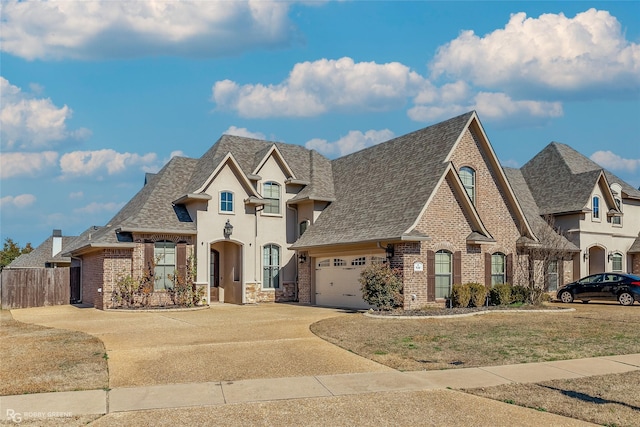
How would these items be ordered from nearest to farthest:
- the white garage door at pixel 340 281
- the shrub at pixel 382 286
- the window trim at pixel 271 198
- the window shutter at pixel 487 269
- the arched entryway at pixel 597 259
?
the shrub at pixel 382 286 → the white garage door at pixel 340 281 → the window shutter at pixel 487 269 → the window trim at pixel 271 198 → the arched entryway at pixel 597 259

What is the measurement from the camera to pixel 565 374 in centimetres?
998

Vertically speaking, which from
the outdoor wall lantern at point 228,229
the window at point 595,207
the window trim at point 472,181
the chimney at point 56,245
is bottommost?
the chimney at point 56,245

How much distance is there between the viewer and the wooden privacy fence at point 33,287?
2722 centimetres

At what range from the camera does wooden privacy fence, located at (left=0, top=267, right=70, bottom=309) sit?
27.2 m

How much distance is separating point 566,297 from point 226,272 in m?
16.3

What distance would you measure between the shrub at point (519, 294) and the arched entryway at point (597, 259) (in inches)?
Answer: 427

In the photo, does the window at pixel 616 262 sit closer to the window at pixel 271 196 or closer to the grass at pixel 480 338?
the grass at pixel 480 338

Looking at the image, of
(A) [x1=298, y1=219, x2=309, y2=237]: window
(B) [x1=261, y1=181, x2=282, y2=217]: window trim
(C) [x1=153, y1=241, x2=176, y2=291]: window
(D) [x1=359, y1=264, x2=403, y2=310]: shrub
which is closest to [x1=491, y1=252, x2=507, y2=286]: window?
(D) [x1=359, y1=264, x2=403, y2=310]: shrub

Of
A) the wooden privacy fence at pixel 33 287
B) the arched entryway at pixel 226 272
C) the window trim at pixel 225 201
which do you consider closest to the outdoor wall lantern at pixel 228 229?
the window trim at pixel 225 201

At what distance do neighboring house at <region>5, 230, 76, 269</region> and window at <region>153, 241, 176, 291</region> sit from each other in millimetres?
16088

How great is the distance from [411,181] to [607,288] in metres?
10.2

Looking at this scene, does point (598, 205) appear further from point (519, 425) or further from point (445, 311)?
point (519, 425)

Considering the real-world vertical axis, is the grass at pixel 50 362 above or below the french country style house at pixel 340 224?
below

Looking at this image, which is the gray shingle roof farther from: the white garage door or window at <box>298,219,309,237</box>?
window at <box>298,219,309,237</box>
